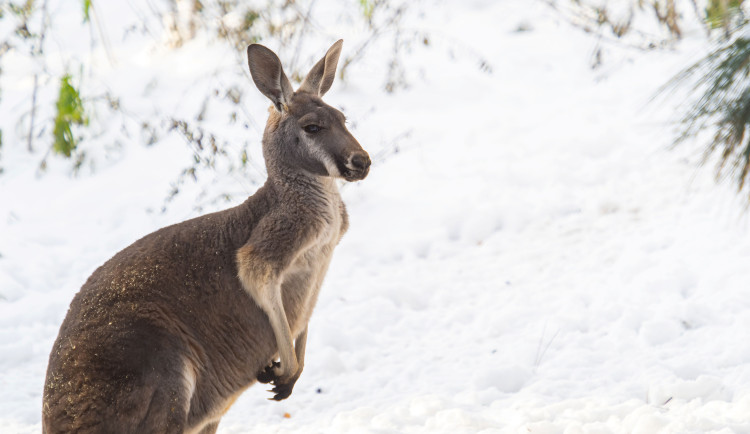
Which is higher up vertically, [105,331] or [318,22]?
[318,22]

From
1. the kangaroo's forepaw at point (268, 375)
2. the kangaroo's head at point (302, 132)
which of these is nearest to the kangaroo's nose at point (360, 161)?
the kangaroo's head at point (302, 132)

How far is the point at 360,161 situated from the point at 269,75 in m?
0.52

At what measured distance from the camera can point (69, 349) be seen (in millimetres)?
2934

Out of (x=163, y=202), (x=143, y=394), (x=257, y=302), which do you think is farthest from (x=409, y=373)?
(x=163, y=202)

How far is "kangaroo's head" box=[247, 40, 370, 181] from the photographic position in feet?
10.1

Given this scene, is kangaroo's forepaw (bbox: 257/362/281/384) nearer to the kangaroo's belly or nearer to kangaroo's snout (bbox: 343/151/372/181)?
the kangaroo's belly

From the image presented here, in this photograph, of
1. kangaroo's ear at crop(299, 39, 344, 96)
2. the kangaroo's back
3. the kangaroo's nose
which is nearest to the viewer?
the kangaroo's back

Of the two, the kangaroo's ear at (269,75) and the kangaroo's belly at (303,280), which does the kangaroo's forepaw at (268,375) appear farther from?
the kangaroo's ear at (269,75)

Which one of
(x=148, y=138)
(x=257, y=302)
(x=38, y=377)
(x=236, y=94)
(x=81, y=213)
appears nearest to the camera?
(x=257, y=302)

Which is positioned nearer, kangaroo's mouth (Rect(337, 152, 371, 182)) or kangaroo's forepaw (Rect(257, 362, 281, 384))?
kangaroo's mouth (Rect(337, 152, 371, 182))

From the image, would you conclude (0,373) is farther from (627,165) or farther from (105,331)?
(627,165)

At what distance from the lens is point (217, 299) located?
3.14 m

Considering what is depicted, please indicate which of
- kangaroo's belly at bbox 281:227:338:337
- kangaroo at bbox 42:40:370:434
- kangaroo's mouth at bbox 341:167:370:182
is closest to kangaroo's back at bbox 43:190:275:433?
kangaroo at bbox 42:40:370:434

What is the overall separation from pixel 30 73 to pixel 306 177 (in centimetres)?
647
